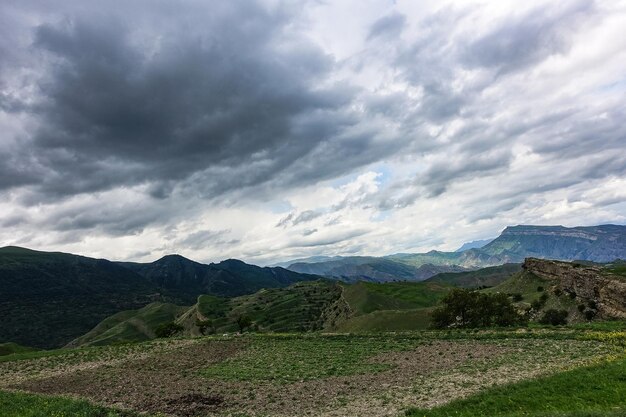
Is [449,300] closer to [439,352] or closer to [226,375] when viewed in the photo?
[439,352]

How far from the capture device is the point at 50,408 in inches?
1176

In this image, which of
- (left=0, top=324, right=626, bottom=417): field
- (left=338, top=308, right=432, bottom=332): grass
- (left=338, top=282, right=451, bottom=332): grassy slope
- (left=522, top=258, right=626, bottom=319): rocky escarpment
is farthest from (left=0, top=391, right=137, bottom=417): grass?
(left=522, top=258, right=626, bottom=319): rocky escarpment

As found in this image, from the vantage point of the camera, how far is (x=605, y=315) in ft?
287

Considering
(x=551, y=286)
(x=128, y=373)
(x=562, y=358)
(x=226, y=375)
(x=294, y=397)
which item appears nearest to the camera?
(x=294, y=397)

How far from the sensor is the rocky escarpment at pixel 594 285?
285ft

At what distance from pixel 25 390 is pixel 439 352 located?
44.5 metres

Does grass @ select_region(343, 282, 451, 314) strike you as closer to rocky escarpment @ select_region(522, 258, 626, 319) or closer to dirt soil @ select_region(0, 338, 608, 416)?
rocky escarpment @ select_region(522, 258, 626, 319)

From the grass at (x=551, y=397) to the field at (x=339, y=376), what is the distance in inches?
3.8

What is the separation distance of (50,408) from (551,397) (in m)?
35.3

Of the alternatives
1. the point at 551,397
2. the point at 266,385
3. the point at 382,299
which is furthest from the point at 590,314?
the point at 382,299

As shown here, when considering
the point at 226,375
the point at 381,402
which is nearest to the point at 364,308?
the point at 226,375

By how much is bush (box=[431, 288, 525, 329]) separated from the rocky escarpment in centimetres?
2592

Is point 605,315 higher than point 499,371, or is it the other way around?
point 499,371

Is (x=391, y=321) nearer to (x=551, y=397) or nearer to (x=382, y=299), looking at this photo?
(x=382, y=299)
